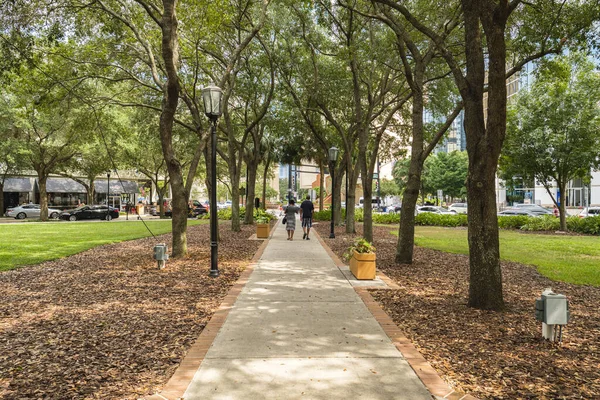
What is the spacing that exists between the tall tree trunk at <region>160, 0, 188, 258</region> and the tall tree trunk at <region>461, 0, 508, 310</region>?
6.28 meters

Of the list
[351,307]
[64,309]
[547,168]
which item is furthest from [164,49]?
[547,168]

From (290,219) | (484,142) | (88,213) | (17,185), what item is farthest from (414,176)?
(17,185)

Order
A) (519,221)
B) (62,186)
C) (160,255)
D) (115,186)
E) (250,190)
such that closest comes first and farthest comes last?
1. (160,255)
2. (250,190)
3. (519,221)
4. (62,186)
5. (115,186)

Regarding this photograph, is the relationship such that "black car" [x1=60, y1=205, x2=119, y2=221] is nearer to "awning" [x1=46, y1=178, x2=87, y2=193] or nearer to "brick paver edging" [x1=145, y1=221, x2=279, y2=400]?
"awning" [x1=46, y1=178, x2=87, y2=193]

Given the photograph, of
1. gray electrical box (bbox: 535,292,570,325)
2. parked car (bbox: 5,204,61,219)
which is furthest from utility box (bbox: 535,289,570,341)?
parked car (bbox: 5,204,61,219)

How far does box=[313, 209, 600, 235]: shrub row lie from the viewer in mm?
22328

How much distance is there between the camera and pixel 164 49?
965 centimetres

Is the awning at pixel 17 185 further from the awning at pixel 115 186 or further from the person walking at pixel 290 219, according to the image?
the person walking at pixel 290 219

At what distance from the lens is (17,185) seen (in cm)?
4328

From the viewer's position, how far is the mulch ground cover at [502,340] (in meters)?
3.82

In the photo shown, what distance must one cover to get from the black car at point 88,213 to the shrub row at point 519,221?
59.2ft

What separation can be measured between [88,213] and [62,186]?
14293 mm

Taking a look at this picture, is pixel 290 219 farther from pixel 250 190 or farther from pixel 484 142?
pixel 484 142

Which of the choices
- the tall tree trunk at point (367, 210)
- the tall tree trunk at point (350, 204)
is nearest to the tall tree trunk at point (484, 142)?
the tall tree trunk at point (367, 210)
